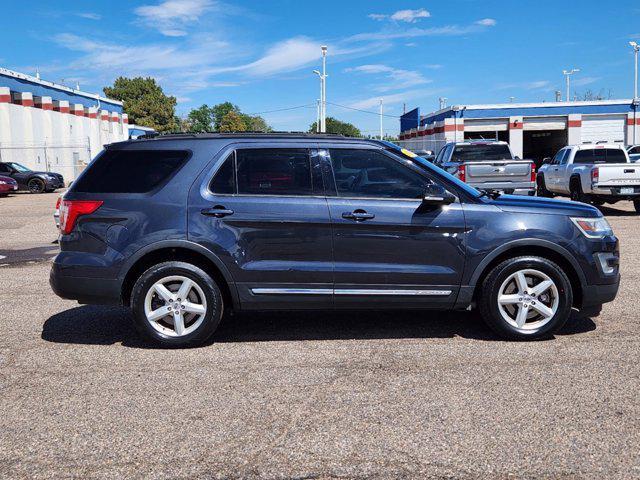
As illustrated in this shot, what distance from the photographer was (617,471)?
10.5 feet

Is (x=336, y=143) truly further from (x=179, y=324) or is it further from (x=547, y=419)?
(x=547, y=419)

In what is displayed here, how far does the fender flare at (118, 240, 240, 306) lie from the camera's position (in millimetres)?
5277

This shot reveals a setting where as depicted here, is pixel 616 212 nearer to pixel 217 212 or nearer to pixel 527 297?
pixel 527 297

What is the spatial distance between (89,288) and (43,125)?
135 feet

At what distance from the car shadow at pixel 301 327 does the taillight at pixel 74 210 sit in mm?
1082

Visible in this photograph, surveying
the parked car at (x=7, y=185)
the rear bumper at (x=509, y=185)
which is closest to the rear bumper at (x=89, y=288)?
the rear bumper at (x=509, y=185)

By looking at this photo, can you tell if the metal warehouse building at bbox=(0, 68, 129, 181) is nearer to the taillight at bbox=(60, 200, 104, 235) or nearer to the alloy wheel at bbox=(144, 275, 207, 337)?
the taillight at bbox=(60, 200, 104, 235)

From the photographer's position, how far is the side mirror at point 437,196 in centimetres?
525

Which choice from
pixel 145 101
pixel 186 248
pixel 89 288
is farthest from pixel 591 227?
pixel 145 101

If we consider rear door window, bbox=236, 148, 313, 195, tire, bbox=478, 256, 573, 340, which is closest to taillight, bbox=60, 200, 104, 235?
rear door window, bbox=236, 148, 313, 195

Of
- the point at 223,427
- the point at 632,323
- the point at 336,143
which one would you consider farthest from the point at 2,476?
the point at 632,323

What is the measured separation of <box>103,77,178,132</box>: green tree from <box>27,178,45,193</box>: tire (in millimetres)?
74603

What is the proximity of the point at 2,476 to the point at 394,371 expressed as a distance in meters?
2.67

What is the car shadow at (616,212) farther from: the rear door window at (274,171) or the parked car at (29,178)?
the parked car at (29,178)
